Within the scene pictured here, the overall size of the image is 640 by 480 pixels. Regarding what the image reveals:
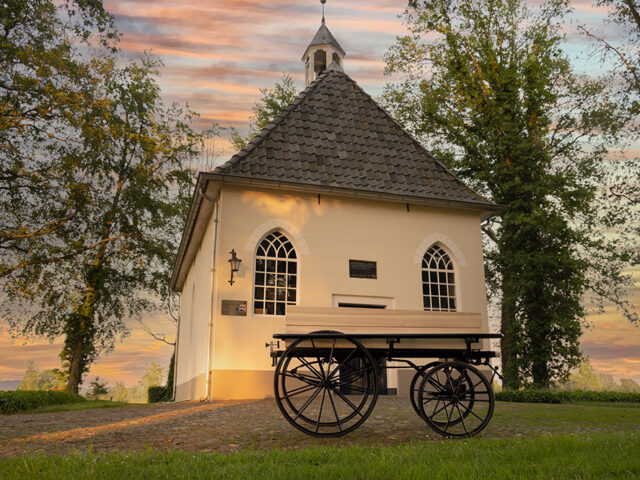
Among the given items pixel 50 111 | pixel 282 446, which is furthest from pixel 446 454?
pixel 50 111

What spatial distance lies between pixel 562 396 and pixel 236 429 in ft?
35.7

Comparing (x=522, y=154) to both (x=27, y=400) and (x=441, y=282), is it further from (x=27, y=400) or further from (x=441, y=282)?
(x=27, y=400)

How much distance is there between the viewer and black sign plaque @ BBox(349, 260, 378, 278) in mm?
13500

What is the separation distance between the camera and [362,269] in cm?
1357

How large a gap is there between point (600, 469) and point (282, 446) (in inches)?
120

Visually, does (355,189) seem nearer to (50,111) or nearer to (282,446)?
(282,446)

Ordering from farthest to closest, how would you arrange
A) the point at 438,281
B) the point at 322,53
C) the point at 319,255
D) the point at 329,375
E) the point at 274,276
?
the point at 322,53 < the point at 438,281 < the point at 319,255 < the point at 274,276 < the point at 329,375

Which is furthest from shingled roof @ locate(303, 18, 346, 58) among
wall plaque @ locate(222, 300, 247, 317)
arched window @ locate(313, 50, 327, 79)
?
wall plaque @ locate(222, 300, 247, 317)

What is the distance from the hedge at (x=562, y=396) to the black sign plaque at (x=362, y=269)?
15.2 feet

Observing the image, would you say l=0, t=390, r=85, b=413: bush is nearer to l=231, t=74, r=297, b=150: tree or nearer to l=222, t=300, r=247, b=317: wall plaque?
l=222, t=300, r=247, b=317: wall plaque

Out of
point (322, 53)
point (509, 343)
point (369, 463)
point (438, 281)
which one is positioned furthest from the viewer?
point (322, 53)

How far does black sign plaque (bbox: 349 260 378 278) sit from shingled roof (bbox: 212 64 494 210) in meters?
1.82

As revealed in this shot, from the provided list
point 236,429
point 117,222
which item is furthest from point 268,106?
point 236,429

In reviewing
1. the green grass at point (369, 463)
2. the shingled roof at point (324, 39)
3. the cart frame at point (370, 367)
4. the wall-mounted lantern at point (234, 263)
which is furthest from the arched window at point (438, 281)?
the shingled roof at point (324, 39)
